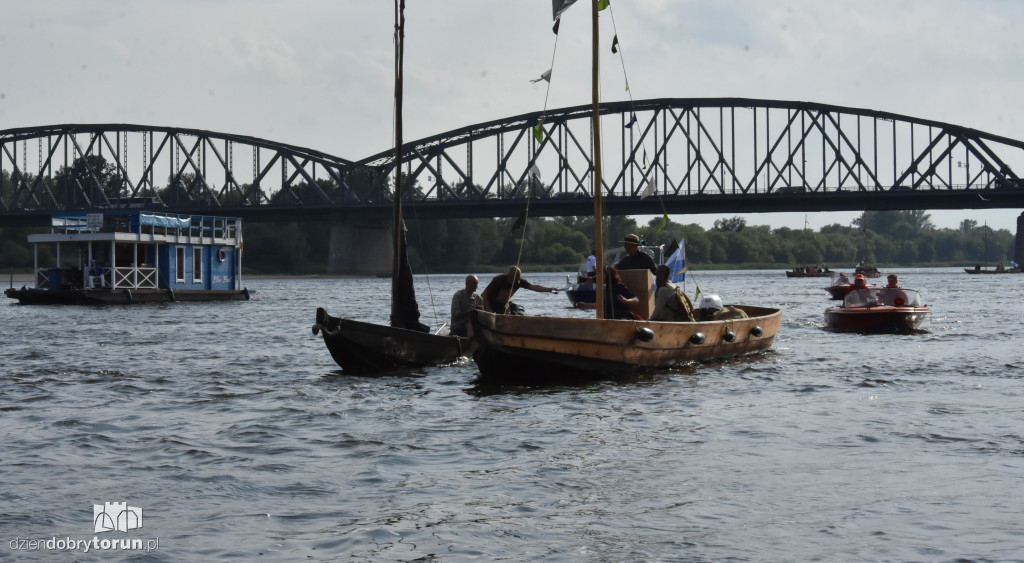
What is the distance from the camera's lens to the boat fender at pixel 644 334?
56.3ft

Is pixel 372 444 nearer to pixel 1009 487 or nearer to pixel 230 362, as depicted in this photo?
pixel 1009 487

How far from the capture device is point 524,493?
9695mm

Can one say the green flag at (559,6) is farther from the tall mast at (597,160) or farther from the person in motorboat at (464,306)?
the person in motorboat at (464,306)

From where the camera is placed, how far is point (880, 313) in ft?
95.0

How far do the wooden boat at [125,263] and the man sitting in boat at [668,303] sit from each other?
3632cm

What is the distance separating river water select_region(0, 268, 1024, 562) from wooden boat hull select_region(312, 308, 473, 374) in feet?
1.27

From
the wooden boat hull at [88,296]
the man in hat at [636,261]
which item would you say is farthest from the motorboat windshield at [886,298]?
the wooden boat hull at [88,296]

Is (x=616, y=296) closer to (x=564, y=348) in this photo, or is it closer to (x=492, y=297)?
(x=492, y=297)

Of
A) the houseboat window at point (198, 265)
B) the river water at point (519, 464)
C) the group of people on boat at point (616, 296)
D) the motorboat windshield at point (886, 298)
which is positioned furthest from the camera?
the houseboat window at point (198, 265)

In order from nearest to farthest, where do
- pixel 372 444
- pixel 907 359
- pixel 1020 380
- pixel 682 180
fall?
1. pixel 372 444
2. pixel 1020 380
3. pixel 907 359
4. pixel 682 180

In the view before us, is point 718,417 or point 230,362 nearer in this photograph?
point 718,417

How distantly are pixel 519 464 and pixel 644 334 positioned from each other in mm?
6516

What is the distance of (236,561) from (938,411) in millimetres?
9814

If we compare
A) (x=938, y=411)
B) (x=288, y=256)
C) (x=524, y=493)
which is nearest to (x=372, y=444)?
(x=524, y=493)
